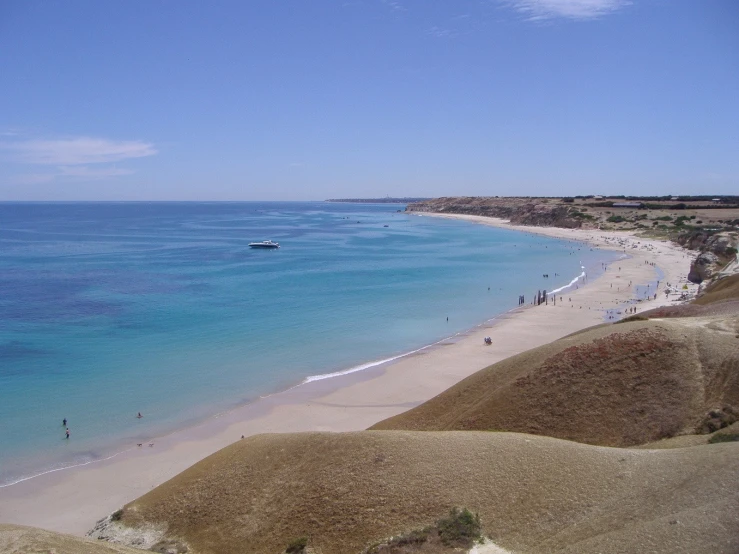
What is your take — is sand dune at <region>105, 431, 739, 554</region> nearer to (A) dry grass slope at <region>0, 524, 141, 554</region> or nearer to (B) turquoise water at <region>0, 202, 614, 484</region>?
(A) dry grass slope at <region>0, 524, 141, 554</region>

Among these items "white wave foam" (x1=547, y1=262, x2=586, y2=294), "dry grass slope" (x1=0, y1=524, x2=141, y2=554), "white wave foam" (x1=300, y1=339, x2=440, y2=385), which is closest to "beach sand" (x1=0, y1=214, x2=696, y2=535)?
"white wave foam" (x1=300, y1=339, x2=440, y2=385)

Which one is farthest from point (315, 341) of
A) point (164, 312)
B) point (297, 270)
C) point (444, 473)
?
point (297, 270)

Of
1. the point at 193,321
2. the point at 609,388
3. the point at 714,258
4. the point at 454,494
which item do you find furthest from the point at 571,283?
the point at 454,494

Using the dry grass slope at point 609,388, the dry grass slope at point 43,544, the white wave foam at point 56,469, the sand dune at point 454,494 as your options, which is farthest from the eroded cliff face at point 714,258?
the dry grass slope at point 43,544

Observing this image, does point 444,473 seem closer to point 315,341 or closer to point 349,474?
point 349,474

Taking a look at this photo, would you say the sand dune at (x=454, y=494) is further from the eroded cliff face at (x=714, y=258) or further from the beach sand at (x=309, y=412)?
the eroded cliff face at (x=714, y=258)
